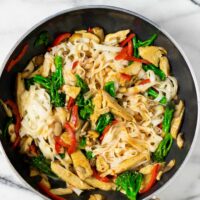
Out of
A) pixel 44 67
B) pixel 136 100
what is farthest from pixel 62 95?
pixel 136 100

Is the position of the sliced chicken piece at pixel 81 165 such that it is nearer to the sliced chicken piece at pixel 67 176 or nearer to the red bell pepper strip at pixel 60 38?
the sliced chicken piece at pixel 67 176

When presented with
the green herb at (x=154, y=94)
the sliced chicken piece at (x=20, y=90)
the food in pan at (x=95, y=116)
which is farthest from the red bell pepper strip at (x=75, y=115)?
the green herb at (x=154, y=94)

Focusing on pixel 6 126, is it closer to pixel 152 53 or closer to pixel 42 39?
pixel 42 39

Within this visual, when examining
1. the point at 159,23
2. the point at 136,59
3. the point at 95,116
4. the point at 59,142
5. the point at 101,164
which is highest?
the point at 159,23

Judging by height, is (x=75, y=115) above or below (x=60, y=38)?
below

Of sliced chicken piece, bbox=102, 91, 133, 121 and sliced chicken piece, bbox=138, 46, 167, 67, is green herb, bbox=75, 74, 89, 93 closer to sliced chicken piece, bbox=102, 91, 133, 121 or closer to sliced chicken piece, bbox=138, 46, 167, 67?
sliced chicken piece, bbox=102, 91, 133, 121

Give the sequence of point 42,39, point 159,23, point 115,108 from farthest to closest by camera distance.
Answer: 1. point 159,23
2. point 42,39
3. point 115,108

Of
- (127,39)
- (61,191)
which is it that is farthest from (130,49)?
(61,191)
